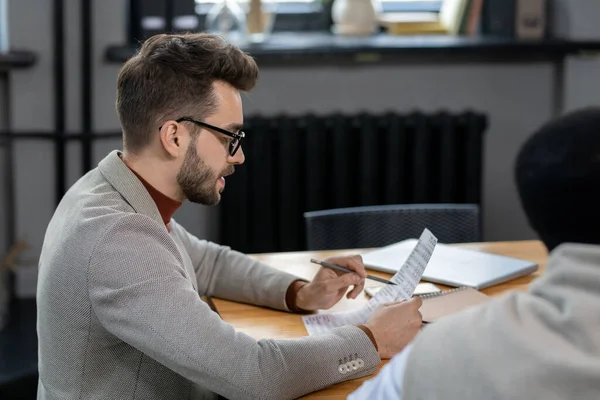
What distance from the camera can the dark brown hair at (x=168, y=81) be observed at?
1.63 metres

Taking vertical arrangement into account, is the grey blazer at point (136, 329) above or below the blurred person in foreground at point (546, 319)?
below

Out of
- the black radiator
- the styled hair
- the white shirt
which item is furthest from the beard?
the black radiator

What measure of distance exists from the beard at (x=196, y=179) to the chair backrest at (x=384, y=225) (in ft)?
2.32

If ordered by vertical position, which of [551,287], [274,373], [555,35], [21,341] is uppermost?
[555,35]

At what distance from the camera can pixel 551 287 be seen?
92 cm

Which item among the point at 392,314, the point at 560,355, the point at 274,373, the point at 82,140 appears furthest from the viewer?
the point at 82,140

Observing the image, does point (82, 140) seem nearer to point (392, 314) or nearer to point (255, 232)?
point (255, 232)

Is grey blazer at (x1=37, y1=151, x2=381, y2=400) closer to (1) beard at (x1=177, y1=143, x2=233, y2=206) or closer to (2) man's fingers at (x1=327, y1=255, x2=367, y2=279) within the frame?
(1) beard at (x1=177, y1=143, x2=233, y2=206)

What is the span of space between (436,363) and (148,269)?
0.63 m

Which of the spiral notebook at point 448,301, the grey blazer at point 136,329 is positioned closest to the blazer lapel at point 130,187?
the grey blazer at point 136,329

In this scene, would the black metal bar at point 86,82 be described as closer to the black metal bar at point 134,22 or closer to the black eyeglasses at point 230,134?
the black metal bar at point 134,22

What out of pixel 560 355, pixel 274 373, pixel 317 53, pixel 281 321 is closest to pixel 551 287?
pixel 560 355

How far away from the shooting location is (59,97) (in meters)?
3.48

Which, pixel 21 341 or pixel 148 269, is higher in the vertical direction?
pixel 148 269
